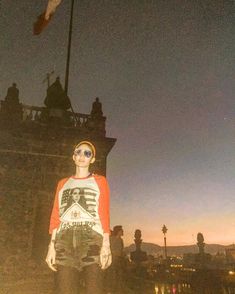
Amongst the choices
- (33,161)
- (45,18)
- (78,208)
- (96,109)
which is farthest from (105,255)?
(96,109)

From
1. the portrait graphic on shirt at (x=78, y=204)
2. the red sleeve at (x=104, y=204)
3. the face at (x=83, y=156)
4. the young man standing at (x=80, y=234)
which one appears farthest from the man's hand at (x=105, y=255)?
the face at (x=83, y=156)

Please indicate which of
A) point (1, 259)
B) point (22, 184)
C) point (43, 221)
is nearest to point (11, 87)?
point (22, 184)

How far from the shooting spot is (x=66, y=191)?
3.29 metres

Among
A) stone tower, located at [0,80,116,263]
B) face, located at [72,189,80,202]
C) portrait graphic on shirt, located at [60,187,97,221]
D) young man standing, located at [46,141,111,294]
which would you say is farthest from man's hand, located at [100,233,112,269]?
stone tower, located at [0,80,116,263]

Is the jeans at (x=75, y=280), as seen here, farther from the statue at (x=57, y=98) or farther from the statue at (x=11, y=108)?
the statue at (x=57, y=98)

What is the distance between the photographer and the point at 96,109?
1400 centimetres

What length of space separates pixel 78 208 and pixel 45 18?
6.81 m

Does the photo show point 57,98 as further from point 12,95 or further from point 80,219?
point 80,219

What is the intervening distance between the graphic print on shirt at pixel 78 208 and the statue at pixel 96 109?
423 inches

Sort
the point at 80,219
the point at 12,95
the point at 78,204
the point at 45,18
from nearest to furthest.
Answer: the point at 80,219
the point at 78,204
the point at 45,18
the point at 12,95

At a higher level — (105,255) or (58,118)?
(58,118)

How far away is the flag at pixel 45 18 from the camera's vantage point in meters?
7.87

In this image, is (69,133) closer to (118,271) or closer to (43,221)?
(43,221)

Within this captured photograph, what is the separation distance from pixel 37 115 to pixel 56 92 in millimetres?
1953
